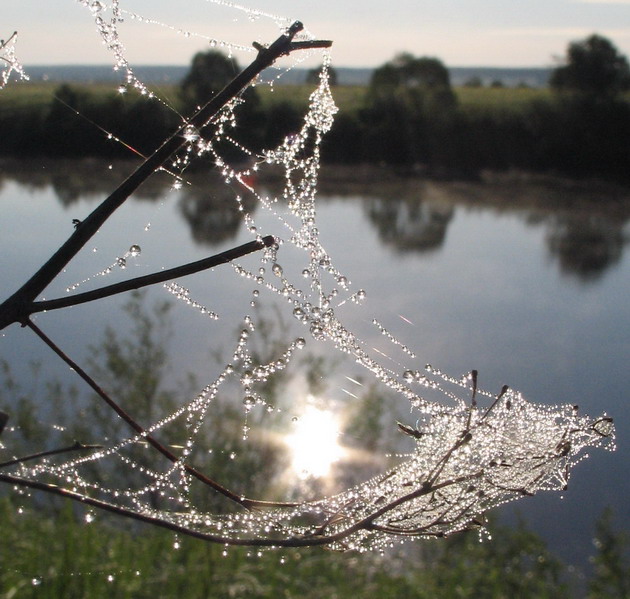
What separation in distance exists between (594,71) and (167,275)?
5818 mm

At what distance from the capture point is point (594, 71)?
5.62 meters

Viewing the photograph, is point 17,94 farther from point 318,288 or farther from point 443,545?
point 443,545

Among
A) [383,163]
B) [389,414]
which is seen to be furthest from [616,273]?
[389,414]

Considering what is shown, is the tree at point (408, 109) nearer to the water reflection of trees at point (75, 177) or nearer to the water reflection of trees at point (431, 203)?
the water reflection of trees at point (431, 203)

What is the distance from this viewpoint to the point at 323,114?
1.05m

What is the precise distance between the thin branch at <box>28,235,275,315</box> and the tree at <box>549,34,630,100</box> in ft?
18.1

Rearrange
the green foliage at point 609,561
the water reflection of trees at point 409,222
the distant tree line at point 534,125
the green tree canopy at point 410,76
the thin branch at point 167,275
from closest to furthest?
the thin branch at point 167,275 → the green foliage at point 609,561 → the green tree canopy at point 410,76 → the distant tree line at point 534,125 → the water reflection of trees at point 409,222

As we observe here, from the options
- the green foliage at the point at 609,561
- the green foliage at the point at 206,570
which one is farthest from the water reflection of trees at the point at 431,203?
the green foliage at the point at 609,561

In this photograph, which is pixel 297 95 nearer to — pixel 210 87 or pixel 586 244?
pixel 210 87

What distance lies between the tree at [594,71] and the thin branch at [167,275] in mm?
5515

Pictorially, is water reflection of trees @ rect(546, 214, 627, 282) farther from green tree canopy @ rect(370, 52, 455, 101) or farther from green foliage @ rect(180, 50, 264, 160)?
green foliage @ rect(180, 50, 264, 160)

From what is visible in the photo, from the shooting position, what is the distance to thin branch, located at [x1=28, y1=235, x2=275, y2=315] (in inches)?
16.9

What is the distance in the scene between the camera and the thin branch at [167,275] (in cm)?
43

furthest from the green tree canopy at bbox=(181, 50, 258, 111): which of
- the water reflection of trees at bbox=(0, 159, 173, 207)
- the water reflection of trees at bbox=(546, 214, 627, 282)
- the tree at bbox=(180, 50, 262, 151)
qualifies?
the water reflection of trees at bbox=(546, 214, 627, 282)
